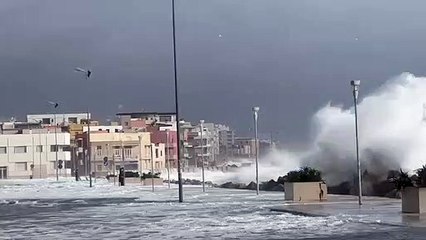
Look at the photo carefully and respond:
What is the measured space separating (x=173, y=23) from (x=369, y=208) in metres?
16.5

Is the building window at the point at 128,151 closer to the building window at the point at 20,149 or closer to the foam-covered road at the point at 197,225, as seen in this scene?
the building window at the point at 20,149

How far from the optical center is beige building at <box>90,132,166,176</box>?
156000 millimetres

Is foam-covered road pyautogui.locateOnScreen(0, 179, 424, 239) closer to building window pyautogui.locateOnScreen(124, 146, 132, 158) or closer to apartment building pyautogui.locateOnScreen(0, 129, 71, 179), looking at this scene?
building window pyautogui.locateOnScreen(124, 146, 132, 158)

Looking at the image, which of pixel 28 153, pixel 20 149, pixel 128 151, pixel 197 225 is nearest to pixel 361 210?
pixel 197 225

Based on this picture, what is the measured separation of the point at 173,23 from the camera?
41344 millimetres

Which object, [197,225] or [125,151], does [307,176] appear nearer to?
[197,225]

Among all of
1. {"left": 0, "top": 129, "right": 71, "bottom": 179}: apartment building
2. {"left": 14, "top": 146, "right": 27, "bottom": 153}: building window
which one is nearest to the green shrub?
{"left": 0, "top": 129, "right": 71, "bottom": 179}: apartment building

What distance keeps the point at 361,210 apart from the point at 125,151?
13172 cm

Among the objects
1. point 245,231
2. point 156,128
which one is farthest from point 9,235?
point 156,128

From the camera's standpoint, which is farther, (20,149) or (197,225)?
(20,149)

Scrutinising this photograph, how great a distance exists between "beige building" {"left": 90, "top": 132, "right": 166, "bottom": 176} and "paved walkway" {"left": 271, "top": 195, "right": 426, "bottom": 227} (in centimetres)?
12072

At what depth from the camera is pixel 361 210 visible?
91.6ft

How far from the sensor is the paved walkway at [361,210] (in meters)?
22.8

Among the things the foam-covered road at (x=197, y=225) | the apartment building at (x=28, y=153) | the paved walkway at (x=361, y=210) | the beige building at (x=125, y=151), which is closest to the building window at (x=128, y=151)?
the beige building at (x=125, y=151)
